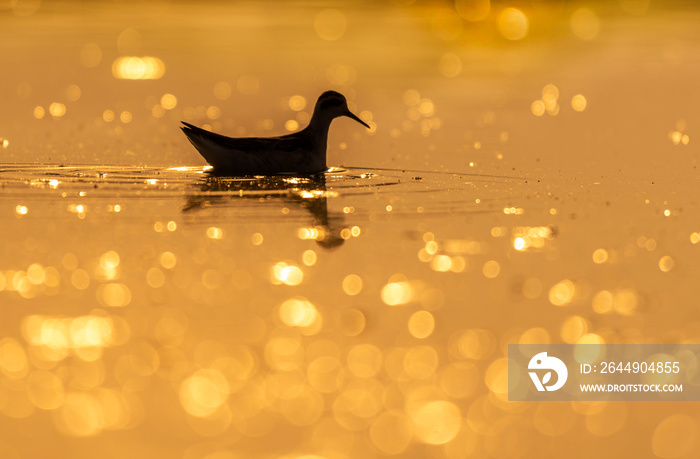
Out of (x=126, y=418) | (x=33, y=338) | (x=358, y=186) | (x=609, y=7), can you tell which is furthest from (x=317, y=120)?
(x=609, y=7)

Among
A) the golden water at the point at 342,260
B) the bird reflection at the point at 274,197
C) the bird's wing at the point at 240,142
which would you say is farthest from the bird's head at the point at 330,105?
the bird reflection at the point at 274,197

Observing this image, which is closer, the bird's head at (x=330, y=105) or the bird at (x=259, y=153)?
the bird at (x=259, y=153)

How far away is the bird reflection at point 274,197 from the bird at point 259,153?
29cm

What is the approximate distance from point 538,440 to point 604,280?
3.60m

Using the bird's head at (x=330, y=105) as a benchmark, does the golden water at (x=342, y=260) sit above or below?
below

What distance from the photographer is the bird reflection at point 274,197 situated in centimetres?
1190

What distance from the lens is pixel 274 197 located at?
1382 centimetres

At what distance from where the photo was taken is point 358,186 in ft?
48.6

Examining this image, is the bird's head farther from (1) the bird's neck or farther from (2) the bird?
(2) the bird

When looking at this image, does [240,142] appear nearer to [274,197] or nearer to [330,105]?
[274,197]

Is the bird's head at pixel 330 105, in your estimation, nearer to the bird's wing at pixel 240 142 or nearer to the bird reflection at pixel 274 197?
the bird's wing at pixel 240 142

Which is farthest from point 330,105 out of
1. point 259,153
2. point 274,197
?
point 274,197

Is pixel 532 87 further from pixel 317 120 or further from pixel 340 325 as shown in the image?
pixel 340 325

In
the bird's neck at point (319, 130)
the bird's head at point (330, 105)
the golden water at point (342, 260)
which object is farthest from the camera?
the bird's head at point (330, 105)
